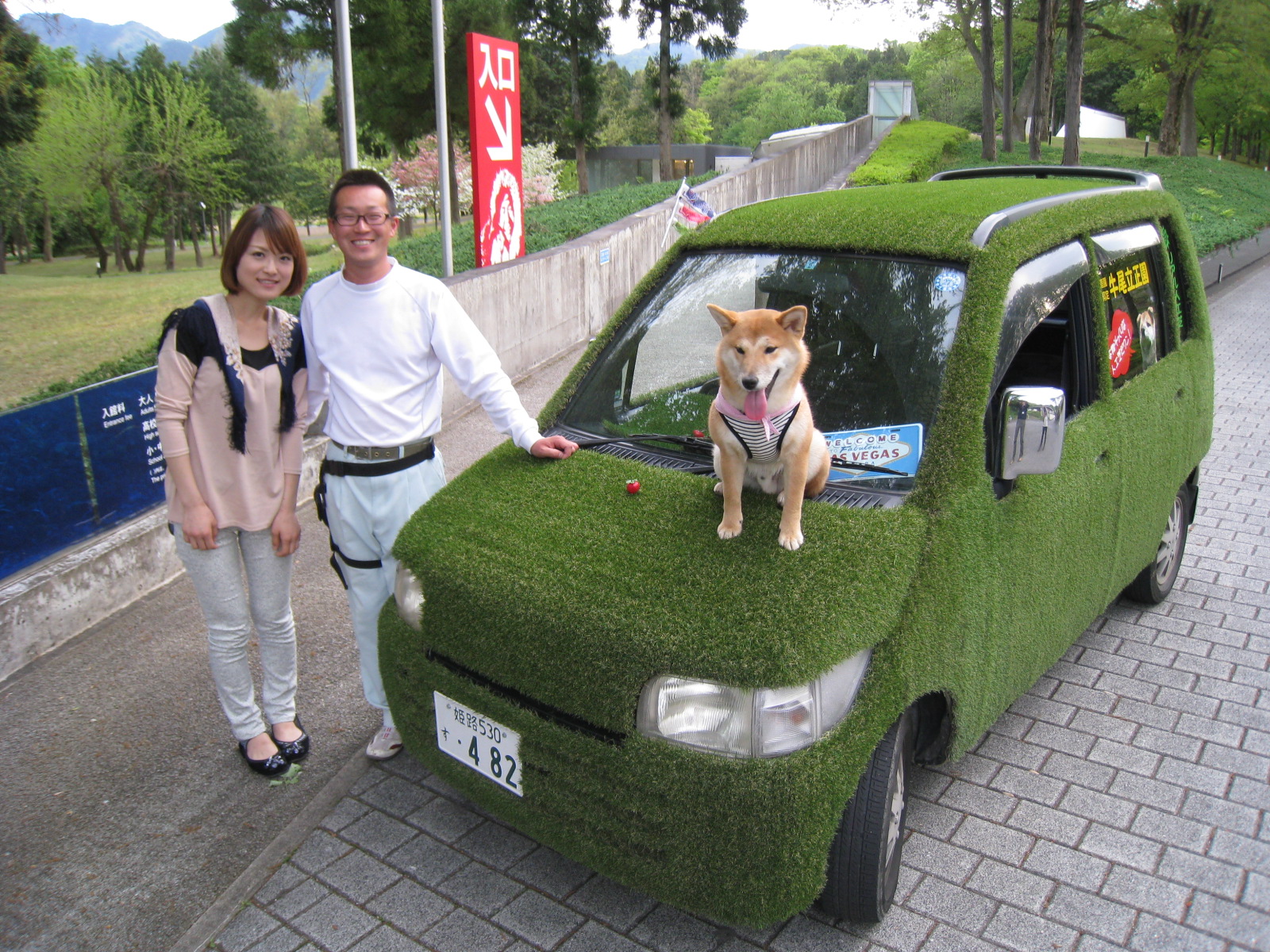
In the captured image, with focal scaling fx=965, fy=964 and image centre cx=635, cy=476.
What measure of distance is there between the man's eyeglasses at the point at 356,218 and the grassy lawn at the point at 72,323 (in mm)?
6029

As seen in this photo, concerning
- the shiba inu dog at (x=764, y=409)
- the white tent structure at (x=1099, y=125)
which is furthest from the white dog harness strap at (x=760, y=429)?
the white tent structure at (x=1099, y=125)

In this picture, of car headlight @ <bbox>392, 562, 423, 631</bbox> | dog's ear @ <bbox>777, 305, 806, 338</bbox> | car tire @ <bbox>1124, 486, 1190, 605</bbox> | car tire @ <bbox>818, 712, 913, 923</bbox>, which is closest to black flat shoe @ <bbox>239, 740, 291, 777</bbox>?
car headlight @ <bbox>392, 562, 423, 631</bbox>

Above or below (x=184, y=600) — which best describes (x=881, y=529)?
above

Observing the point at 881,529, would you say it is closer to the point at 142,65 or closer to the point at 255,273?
the point at 255,273

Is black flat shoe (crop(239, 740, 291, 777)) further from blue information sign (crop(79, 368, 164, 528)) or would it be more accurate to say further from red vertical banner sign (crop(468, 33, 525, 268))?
red vertical banner sign (crop(468, 33, 525, 268))

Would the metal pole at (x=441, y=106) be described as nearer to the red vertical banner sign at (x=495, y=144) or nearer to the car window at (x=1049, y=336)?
the red vertical banner sign at (x=495, y=144)

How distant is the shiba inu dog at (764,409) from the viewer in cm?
277

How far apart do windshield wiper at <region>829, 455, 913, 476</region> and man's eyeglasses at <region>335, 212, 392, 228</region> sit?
180 cm

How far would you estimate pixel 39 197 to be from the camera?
37781 mm

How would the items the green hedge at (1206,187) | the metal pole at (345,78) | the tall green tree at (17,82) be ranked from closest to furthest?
1. the metal pole at (345,78)
2. the tall green tree at (17,82)
3. the green hedge at (1206,187)

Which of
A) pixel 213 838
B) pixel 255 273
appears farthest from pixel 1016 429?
pixel 213 838

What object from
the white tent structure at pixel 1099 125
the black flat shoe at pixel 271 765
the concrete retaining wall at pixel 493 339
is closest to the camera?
the black flat shoe at pixel 271 765

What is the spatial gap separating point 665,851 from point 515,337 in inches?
336

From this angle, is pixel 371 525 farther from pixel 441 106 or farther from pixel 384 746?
pixel 441 106
